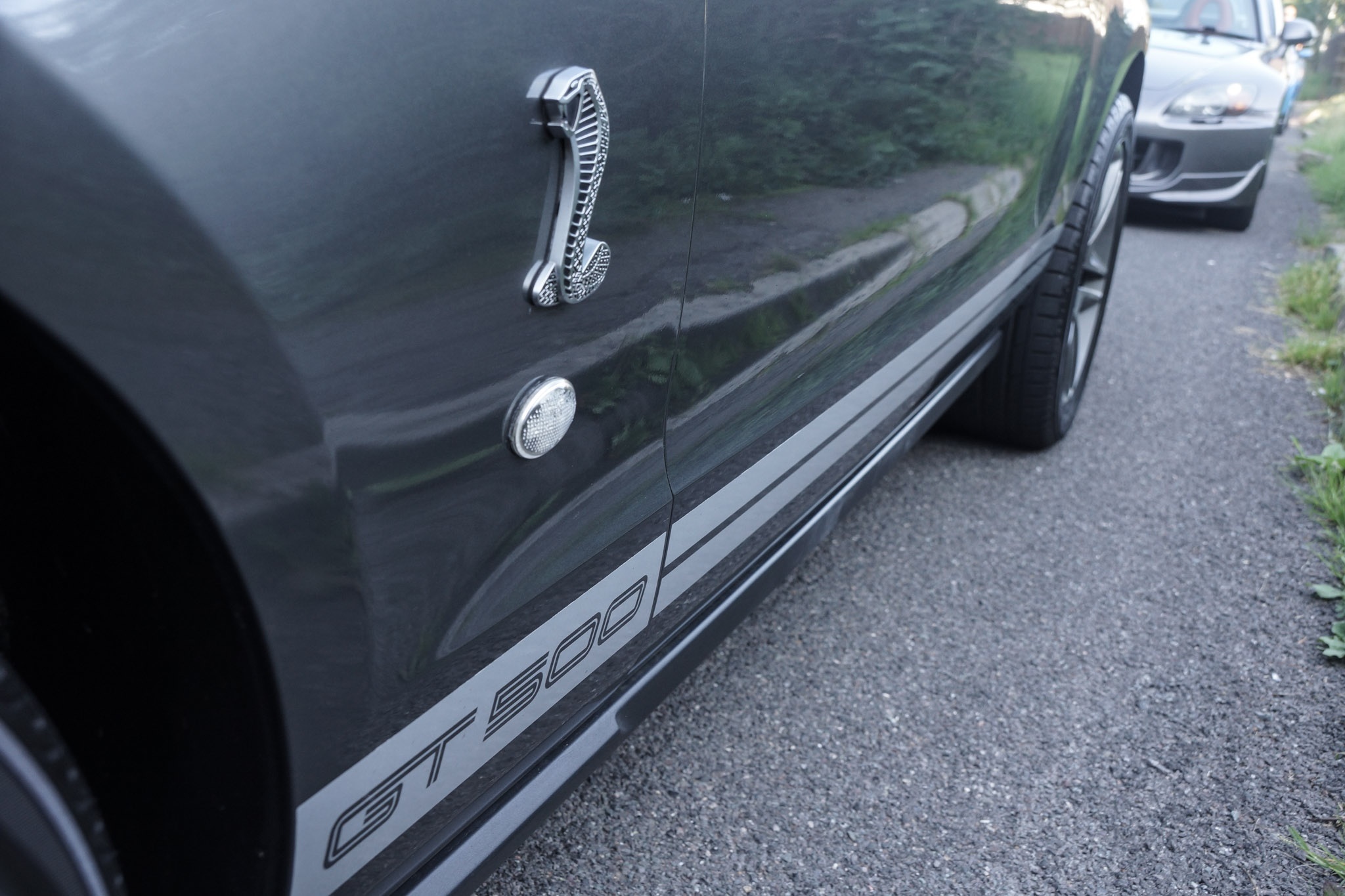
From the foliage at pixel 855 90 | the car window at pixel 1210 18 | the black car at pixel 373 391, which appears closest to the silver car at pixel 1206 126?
the car window at pixel 1210 18

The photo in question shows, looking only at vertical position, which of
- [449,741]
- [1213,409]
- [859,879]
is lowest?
[1213,409]

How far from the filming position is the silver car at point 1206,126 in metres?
5.57

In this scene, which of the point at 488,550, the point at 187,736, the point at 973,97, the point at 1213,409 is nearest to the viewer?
the point at 187,736

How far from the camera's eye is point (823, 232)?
4.11 feet

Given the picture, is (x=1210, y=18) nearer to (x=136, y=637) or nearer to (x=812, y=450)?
(x=812, y=450)

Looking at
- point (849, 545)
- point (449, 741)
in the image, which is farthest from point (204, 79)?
point (849, 545)

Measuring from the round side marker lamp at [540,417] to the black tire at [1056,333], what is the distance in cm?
194

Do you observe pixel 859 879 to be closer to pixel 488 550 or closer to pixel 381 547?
pixel 488 550

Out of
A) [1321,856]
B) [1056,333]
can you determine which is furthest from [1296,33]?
[1321,856]

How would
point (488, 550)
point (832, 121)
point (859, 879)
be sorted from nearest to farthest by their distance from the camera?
point (488, 550) < point (832, 121) < point (859, 879)

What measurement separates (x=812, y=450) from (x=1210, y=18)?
630 cm

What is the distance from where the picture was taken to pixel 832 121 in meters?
1.21

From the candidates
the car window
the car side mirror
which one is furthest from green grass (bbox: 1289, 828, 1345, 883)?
the car side mirror

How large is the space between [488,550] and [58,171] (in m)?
0.43
